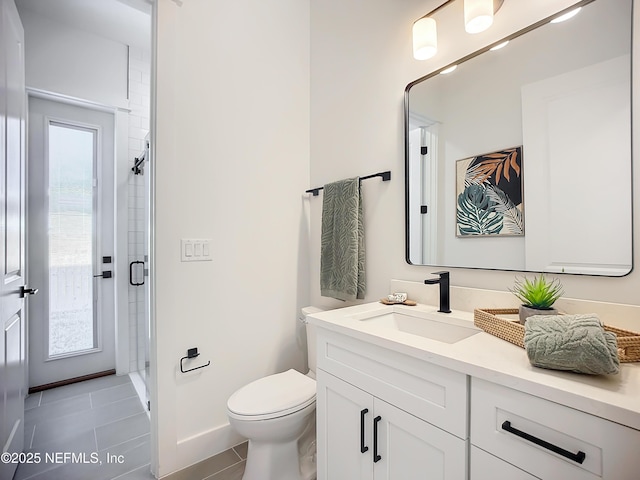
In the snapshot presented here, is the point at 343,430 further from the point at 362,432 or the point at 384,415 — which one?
the point at 384,415

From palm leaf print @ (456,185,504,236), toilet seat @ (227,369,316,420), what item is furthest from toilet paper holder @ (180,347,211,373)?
palm leaf print @ (456,185,504,236)

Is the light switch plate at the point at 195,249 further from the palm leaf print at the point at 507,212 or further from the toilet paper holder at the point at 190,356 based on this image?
the palm leaf print at the point at 507,212

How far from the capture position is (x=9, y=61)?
1.42 meters

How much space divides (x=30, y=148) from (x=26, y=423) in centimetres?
195

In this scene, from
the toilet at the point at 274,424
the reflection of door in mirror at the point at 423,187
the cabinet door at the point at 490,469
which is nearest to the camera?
the cabinet door at the point at 490,469

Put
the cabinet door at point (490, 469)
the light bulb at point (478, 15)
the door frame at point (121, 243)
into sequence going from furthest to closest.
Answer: the door frame at point (121, 243), the light bulb at point (478, 15), the cabinet door at point (490, 469)

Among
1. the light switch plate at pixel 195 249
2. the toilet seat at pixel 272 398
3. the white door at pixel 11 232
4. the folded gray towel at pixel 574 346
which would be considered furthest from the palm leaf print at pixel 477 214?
the white door at pixel 11 232

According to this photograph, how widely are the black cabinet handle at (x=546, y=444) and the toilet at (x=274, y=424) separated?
3.00ft

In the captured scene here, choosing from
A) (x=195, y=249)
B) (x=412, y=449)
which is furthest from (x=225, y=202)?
(x=412, y=449)

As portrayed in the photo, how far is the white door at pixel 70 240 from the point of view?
236 cm

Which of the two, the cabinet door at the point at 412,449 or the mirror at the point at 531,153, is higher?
the mirror at the point at 531,153

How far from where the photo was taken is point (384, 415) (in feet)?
3.12

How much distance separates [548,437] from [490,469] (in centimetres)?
17

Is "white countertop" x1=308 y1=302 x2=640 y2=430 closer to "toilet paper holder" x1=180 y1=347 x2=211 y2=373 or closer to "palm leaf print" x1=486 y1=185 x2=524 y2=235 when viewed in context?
"palm leaf print" x1=486 y1=185 x2=524 y2=235
